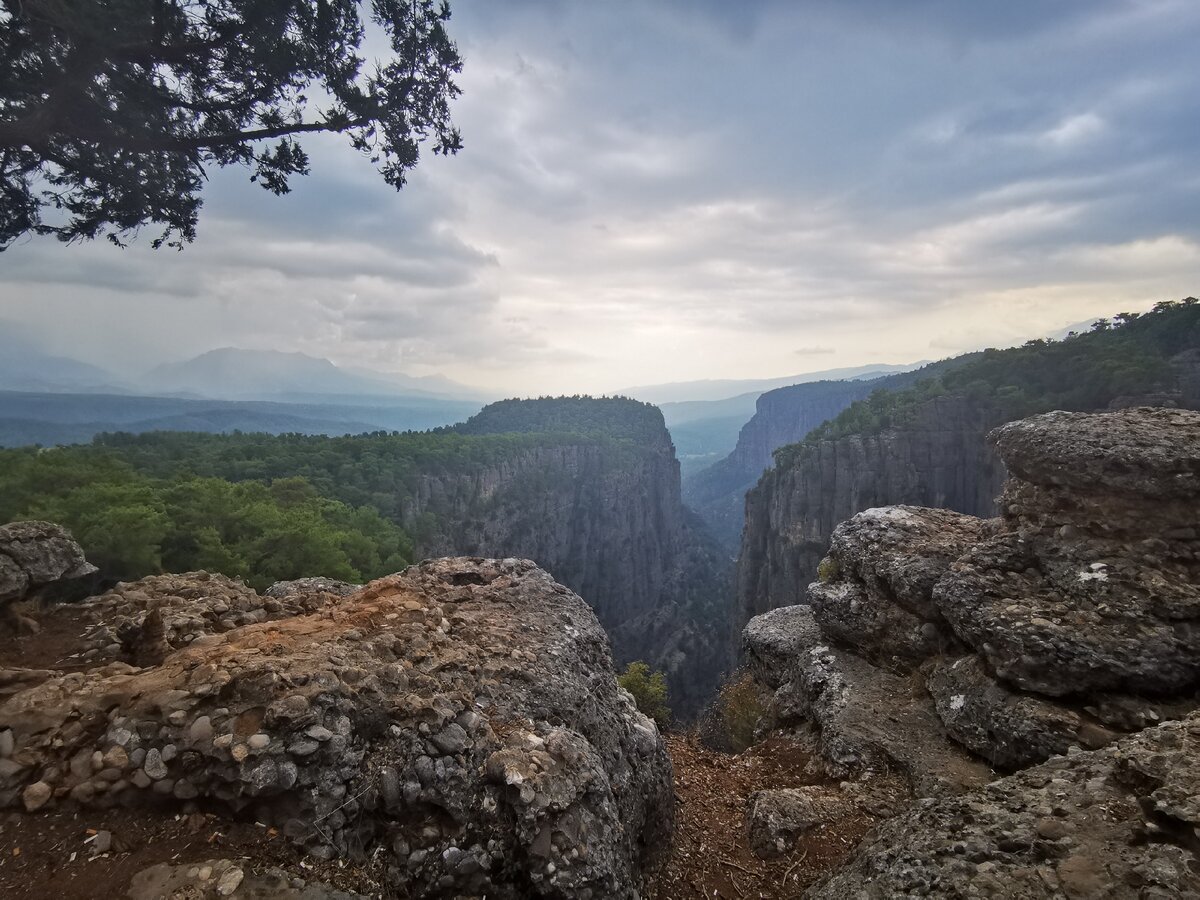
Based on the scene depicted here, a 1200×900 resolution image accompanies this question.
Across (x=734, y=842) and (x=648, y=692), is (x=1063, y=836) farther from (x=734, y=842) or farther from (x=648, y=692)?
(x=648, y=692)

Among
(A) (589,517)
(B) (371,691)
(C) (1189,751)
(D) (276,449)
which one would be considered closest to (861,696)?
(C) (1189,751)

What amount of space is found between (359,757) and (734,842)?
5018mm

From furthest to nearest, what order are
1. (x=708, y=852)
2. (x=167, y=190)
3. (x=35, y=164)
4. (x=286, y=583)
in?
(x=286, y=583) → (x=167, y=190) → (x=35, y=164) → (x=708, y=852)

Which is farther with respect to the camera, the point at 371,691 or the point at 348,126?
the point at 348,126

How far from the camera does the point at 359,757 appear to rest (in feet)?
17.1

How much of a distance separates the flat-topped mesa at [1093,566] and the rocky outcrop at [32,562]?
516 inches

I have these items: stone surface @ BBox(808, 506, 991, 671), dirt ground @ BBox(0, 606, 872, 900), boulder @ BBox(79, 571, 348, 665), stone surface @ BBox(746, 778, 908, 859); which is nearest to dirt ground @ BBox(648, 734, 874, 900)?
dirt ground @ BBox(0, 606, 872, 900)

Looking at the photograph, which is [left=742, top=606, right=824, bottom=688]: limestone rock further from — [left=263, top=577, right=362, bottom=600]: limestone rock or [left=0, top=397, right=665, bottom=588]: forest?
[left=0, top=397, right=665, bottom=588]: forest

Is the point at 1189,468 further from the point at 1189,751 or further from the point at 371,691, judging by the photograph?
the point at 371,691

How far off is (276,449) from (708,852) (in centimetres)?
6329

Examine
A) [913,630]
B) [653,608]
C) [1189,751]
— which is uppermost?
→ [1189,751]

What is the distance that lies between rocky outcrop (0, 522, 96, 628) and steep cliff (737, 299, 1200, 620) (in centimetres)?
5677

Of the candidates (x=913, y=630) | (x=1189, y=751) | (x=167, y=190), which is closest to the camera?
(x=1189, y=751)

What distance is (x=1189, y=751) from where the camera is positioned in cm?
474
